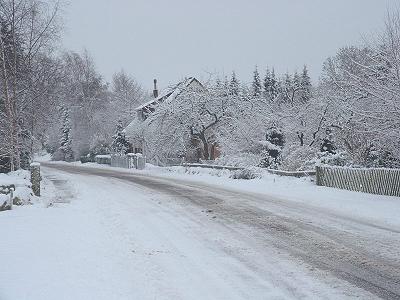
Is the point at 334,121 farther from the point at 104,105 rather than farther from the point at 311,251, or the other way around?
the point at 104,105

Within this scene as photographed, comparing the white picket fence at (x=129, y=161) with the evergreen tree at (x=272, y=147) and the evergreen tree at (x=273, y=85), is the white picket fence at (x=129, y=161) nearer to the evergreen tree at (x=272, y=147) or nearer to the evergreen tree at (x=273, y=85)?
the evergreen tree at (x=272, y=147)

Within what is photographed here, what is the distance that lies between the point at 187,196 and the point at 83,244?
8914 millimetres

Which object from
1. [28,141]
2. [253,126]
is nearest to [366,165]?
[253,126]

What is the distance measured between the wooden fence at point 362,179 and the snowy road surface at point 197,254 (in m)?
3.72

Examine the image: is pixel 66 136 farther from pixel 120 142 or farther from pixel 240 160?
pixel 240 160

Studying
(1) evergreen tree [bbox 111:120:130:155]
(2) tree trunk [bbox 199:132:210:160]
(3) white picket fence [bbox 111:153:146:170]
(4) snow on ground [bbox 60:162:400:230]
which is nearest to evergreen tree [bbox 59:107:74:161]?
(1) evergreen tree [bbox 111:120:130:155]

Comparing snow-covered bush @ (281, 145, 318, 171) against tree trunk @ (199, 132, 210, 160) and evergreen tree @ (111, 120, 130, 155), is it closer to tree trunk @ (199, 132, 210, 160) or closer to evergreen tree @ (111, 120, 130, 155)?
tree trunk @ (199, 132, 210, 160)

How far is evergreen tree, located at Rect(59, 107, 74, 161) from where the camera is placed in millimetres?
70250

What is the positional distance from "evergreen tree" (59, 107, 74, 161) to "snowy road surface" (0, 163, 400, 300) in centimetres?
5892

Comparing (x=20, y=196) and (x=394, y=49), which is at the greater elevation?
(x=394, y=49)

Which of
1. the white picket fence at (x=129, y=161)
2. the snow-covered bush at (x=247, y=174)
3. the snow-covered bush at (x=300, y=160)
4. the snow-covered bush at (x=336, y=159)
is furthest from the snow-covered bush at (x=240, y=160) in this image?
the white picket fence at (x=129, y=161)

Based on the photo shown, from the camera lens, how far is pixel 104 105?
68.2 m

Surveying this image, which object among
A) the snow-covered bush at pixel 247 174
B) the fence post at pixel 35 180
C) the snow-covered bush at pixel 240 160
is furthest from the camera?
the snow-covered bush at pixel 240 160

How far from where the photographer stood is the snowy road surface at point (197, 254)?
19.6 feet
